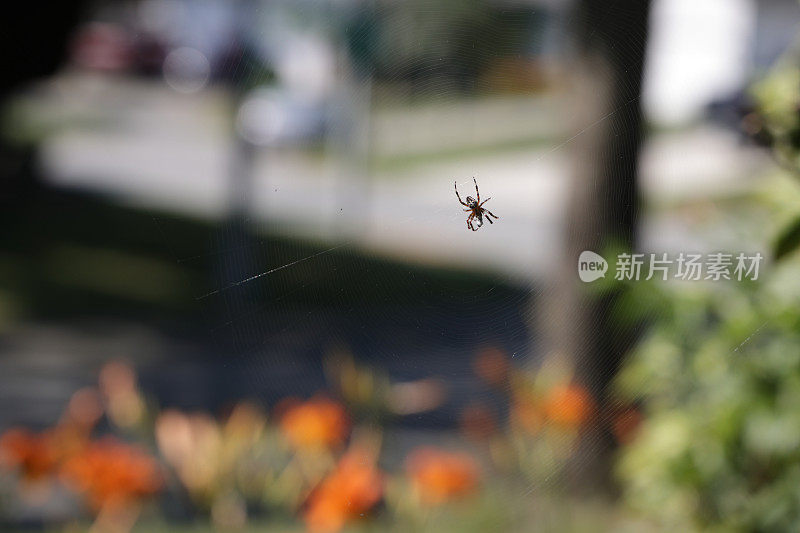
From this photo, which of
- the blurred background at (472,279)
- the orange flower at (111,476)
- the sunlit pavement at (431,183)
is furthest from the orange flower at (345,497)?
the sunlit pavement at (431,183)

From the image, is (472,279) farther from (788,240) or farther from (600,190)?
(788,240)

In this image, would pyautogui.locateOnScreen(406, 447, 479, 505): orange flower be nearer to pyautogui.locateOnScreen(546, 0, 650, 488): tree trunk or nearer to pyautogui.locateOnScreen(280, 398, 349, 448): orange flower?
pyautogui.locateOnScreen(280, 398, 349, 448): orange flower

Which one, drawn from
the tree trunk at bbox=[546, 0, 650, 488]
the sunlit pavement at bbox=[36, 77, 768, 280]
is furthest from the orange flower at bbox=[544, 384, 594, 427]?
the sunlit pavement at bbox=[36, 77, 768, 280]

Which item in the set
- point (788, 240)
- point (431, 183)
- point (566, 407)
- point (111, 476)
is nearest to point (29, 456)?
point (111, 476)

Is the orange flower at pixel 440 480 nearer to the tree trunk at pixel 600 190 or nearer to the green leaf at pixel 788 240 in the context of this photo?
the tree trunk at pixel 600 190

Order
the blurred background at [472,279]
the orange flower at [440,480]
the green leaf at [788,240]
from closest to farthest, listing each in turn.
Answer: the green leaf at [788,240] < the blurred background at [472,279] < the orange flower at [440,480]

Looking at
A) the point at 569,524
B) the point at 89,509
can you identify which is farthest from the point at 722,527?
the point at 89,509

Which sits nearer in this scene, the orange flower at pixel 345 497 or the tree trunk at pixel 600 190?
the orange flower at pixel 345 497
